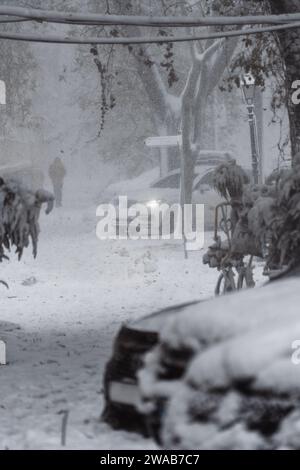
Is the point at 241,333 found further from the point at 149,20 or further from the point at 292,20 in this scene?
the point at 292,20

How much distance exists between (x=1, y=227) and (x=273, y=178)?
2992 millimetres

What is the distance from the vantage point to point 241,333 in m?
4.13

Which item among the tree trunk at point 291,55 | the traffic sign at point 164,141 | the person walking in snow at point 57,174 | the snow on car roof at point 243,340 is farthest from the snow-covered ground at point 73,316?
the person walking in snow at point 57,174

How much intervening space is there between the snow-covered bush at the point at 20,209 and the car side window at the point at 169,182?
1502cm

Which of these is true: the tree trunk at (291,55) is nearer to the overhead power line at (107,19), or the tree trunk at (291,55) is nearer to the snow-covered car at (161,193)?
the overhead power line at (107,19)

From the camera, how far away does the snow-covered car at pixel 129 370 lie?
5070 mm

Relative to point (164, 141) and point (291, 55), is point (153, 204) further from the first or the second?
point (291, 55)

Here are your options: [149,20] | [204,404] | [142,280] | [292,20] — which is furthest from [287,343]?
[142,280]

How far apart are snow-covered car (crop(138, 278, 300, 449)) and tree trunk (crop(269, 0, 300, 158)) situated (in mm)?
6455

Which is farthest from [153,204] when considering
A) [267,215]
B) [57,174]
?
[57,174]

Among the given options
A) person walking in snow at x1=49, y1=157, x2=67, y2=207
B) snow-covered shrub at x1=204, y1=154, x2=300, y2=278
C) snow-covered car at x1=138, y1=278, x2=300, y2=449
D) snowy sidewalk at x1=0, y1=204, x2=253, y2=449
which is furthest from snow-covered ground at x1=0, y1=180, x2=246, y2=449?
person walking in snow at x1=49, y1=157, x2=67, y2=207

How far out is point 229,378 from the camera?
4078 mm

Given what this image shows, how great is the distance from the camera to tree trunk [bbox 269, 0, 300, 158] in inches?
405

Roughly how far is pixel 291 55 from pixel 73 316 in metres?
4.81
